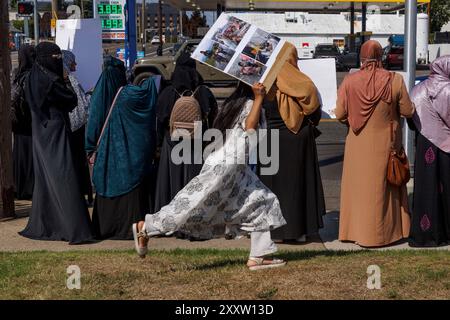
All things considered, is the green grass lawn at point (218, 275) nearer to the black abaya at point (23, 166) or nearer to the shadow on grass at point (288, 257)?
the shadow on grass at point (288, 257)

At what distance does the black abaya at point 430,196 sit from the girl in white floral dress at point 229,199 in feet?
6.37

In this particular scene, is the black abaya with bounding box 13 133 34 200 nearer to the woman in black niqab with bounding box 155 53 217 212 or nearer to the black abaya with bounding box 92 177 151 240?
the black abaya with bounding box 92 177 151 240

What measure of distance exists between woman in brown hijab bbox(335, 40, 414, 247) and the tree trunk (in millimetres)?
3526

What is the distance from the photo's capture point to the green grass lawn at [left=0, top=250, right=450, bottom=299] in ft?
18.9

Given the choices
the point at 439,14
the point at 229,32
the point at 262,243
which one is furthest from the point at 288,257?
the point at 439,14

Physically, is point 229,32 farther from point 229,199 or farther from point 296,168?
point 296,168

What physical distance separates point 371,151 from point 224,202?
2.00 m

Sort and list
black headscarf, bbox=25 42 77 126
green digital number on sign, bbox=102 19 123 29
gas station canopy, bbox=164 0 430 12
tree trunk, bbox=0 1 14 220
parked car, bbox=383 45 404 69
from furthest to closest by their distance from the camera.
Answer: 1. parked car, bbox=383 45 404 69
2. gas station canopy, bbox=164 0 430 12
3. green digital number on sign, bbox=102 19 123 29
4. tree trunk, bbox=0 1 14 220
5. black headscarf, bbox=25 42 77 126

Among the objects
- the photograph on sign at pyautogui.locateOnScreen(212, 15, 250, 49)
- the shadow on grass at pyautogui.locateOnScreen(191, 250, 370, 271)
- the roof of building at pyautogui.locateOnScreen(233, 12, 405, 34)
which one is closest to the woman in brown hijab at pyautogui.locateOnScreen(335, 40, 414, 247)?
the shadow on grass at pyautogui.locateOnScreen(191, 250, 370, 271)

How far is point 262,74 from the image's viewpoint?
19.7 ft

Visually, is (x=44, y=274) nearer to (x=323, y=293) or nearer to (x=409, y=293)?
(x=323, y=293)

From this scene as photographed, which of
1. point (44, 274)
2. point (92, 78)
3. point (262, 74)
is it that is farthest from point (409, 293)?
point (92, 78)

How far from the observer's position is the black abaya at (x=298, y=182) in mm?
7719

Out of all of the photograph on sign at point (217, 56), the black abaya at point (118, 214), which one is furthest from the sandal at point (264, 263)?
the black abaya at point (118, 214)
